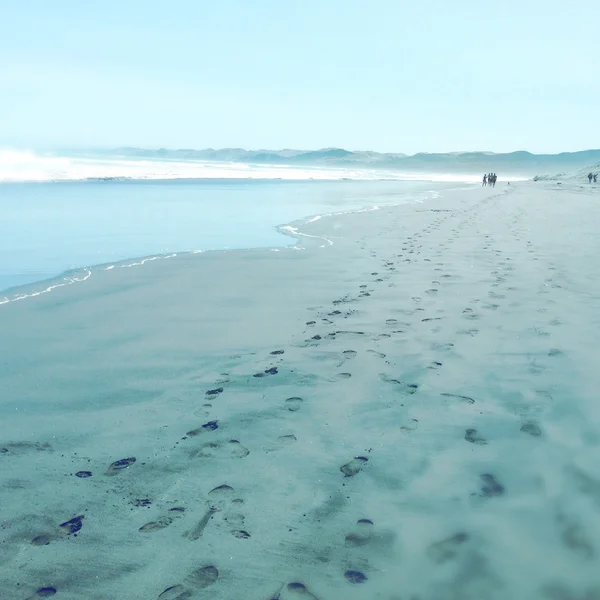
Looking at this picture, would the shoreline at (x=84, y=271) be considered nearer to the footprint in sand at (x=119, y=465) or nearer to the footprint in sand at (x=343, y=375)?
the footprint in sand at (x=119, y=465)

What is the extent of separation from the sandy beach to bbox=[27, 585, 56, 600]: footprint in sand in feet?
0.04

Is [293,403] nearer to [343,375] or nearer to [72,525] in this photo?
[343,375]

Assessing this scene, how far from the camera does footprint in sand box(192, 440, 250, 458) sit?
3.38 metres

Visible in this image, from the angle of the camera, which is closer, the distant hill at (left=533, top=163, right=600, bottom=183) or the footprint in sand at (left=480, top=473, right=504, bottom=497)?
the footprint in sand at (left=480, top=473, right=504, bottom=497)

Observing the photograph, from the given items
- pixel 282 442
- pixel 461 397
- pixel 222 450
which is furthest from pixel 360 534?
pixel 461 397

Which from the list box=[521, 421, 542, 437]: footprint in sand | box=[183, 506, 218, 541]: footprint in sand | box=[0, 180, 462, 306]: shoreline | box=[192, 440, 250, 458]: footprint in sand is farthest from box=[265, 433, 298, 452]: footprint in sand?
box=[0, 180, 462, 306]: shoreline

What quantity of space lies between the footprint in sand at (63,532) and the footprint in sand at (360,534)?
1410mm

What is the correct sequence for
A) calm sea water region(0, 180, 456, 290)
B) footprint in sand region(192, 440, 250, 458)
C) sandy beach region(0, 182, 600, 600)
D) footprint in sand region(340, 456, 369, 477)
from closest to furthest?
sandy beach region(0, 182, 600, 600), footprint in sand region(340, 456, 369, 477), footprint in sand region(192, 440, 250, 458), calm sea water region(0, 180, 456, 290)

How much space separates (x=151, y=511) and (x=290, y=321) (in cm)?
346

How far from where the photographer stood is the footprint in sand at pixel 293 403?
4.00m

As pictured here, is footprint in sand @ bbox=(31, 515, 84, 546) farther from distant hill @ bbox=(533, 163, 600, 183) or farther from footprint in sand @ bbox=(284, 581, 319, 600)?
distant hill @ bbox=(533, 163, 600, 183)

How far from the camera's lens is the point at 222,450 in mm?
3438

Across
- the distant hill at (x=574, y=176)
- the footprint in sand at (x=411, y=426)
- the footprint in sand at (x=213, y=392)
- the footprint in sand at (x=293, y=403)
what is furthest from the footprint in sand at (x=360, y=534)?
the distant hill at (x=574, y=176)

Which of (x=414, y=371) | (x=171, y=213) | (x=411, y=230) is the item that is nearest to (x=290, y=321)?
(x=414, y=371)
